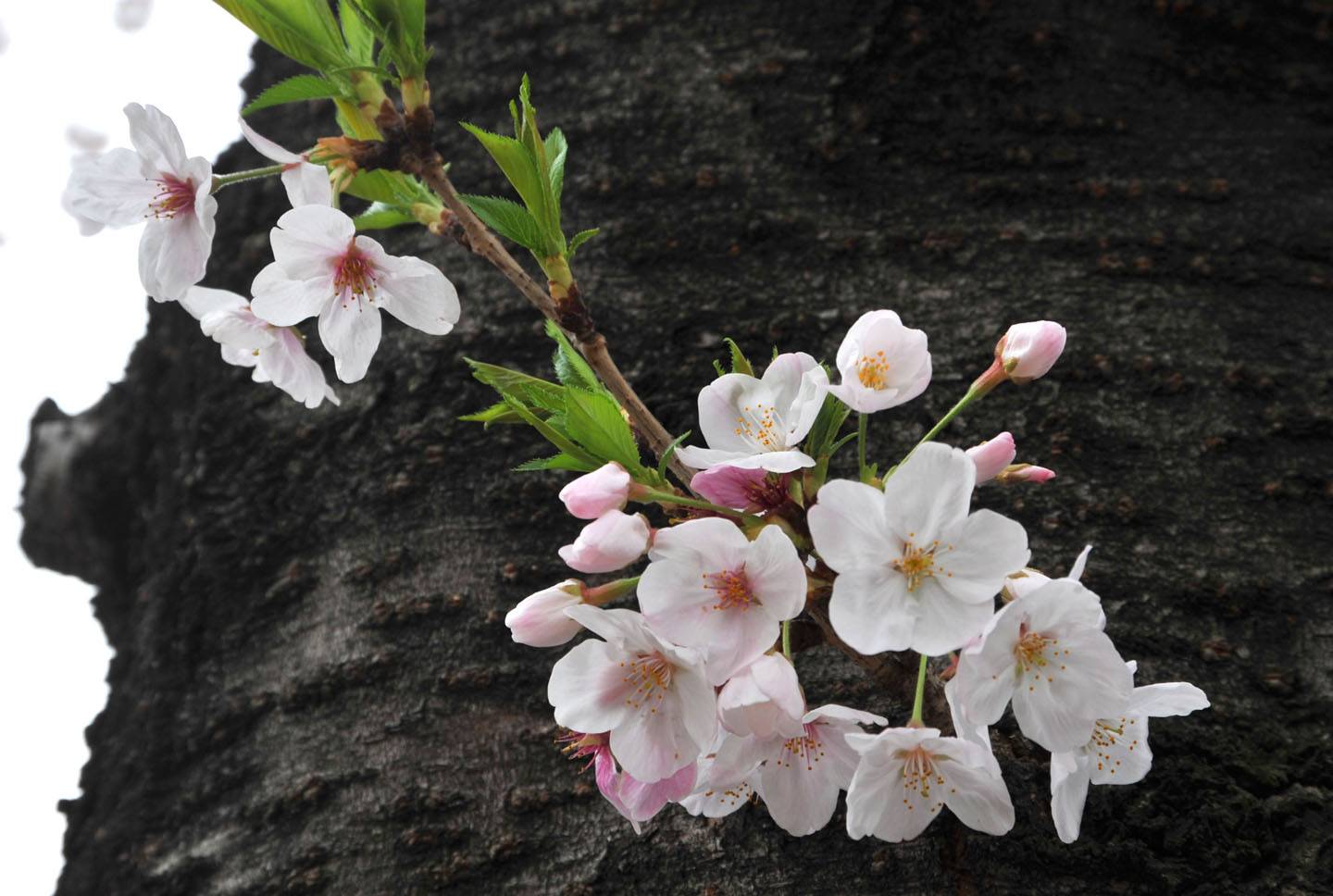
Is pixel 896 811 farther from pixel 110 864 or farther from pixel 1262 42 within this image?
pixel 1262 42

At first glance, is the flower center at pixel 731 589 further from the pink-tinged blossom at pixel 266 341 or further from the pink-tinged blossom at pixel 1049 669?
the pink-tinged blossom at pixel 266 341

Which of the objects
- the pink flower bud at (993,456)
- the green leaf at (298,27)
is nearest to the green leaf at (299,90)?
the green leaf at (298,27)

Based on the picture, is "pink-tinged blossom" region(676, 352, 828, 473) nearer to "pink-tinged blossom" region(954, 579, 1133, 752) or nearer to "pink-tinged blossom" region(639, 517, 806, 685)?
"pink-tinged blossom" region(639, 517, 806, 685)

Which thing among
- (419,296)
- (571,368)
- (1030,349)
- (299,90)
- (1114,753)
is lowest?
(1114,753)

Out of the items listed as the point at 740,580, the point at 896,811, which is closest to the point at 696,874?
the point at 896,811

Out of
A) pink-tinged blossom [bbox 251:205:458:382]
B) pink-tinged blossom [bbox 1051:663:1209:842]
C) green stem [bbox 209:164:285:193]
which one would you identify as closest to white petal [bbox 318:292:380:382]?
pink-tinged blossom [bbox 251:205:458:382]

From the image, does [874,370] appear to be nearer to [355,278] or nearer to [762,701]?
[762,701]


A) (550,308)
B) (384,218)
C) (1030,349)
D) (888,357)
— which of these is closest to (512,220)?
(550,308)

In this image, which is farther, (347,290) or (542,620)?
(347,290)
